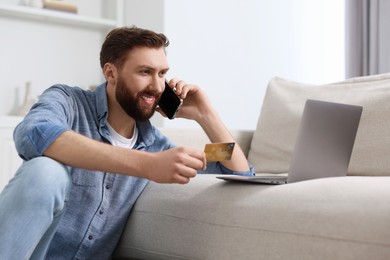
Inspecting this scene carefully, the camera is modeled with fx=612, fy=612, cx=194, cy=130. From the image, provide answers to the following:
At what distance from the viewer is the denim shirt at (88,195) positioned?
1.66m

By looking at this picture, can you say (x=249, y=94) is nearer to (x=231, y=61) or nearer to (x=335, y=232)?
(x=231, y=61)

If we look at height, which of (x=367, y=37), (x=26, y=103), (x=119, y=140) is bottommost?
(x=26, y=103)

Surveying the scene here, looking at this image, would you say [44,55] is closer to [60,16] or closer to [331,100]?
[60,16]

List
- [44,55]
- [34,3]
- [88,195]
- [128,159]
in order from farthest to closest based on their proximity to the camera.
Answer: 1. [44,55]
2. [34,3]
3. [88,195]
4. [128,159]

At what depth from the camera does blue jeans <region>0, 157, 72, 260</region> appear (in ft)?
4.26

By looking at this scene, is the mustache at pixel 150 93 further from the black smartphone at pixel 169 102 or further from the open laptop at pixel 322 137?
the open laptop at pixel 322 137

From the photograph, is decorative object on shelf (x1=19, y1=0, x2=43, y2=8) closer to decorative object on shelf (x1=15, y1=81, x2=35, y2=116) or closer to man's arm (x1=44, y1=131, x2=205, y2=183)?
decorative object on shelf (x1=15, y1=81, x2=35, y2=116)

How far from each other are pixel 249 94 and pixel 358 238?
2.85 metres

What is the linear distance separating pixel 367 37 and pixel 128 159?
2637mm

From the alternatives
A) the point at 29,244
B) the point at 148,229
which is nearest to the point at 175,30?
the point at 148,229

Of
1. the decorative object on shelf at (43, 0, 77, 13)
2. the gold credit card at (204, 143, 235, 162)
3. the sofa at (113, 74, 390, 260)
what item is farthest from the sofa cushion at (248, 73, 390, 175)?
the decorative object on shelf at (43, 0, 77, 13)

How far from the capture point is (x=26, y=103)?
362cm

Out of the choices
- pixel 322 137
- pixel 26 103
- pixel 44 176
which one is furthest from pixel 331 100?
pixel 26 103

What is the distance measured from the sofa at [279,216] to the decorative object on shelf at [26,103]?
2043 millimetres
